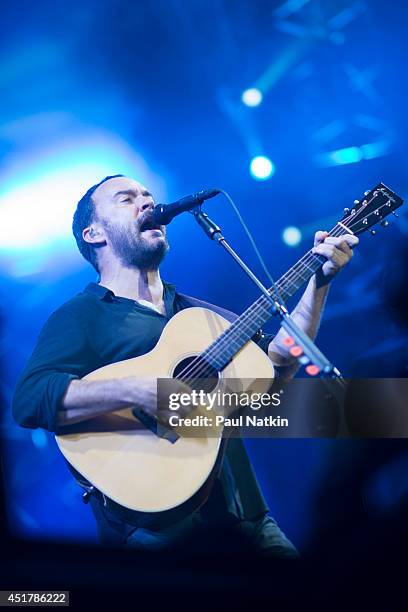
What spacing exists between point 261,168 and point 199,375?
1037 mm

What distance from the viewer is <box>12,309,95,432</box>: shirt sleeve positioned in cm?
210

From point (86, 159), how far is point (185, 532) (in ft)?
5.31

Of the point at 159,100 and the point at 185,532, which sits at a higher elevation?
the point at 159,100

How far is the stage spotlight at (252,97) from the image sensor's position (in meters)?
2.70

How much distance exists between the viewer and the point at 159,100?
2.76m

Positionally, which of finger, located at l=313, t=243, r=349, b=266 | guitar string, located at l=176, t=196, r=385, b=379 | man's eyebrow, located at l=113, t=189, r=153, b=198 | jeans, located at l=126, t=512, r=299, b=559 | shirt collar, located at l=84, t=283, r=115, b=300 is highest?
man's eyebrow, located at l=113, t=189, r=153, b=198

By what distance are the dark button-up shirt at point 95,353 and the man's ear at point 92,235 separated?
0.23m

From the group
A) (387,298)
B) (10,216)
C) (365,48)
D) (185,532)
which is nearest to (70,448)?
→ (185,532)

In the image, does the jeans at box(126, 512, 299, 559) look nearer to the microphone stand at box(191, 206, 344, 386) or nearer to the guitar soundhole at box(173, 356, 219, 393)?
the guitar soundhole at box(173, 356, 219, 393)

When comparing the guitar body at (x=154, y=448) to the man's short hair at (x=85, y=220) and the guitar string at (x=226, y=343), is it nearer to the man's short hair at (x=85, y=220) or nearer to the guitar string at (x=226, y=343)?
the guitar string at (x=226, y=343)

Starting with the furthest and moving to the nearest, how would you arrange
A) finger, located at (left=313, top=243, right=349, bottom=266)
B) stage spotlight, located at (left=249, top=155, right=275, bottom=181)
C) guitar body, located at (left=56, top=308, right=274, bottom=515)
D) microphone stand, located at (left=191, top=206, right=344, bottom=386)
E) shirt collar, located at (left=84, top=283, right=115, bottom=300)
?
stage spotlight, located at (left=249, top=155, right=275, bottom=181) < shirt collar, located at (left=84, top=283, right=115, bottom=300) < finger, located at (left=313, top=243, right=349, bottom=266) < guitar body, located at (left=56, top=308, right=274, bottom=515) < microphone stand, located at (left=191, top=206, right=344, bottom=386)

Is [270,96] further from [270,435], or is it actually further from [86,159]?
[270,435]

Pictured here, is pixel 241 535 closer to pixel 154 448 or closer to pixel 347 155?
pixel 154 448

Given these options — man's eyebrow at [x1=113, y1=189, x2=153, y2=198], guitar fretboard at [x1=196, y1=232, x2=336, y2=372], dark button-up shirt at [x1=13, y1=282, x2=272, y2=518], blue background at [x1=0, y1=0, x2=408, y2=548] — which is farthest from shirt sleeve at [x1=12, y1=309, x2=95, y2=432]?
man's eyebrow at [x1=113, y1=189, x2=153, y2=198]
